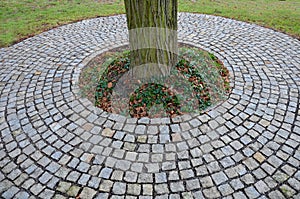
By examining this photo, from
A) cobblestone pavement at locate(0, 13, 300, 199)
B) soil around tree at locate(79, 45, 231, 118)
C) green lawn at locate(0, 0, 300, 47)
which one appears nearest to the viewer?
cobblestone pavement at locate(0, 13, 300, 199)

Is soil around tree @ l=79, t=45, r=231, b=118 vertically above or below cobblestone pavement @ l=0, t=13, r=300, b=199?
above

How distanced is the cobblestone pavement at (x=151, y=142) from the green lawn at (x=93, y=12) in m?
2.13

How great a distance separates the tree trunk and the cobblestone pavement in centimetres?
105

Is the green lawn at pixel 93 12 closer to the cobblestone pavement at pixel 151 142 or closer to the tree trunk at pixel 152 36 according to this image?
the cobblestone pavement at pixel 151 142

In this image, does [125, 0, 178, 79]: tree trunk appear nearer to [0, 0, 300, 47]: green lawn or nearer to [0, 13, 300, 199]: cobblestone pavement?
[0, 13, 300, 199]: cobblestone pavement

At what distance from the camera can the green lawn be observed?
661 centimetres

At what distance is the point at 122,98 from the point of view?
3.84 m

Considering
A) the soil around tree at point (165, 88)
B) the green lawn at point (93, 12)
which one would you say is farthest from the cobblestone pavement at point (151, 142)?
the green lawn at point (93, 12)

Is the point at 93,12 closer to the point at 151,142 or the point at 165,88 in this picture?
the point at 165,88

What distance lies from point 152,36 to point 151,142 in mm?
1731

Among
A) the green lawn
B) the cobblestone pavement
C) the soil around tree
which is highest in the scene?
the green lawn

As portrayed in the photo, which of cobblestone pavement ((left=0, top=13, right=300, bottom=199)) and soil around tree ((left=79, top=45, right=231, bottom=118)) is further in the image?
soil around tree ((left=79, top=45, right=231, bottom=118))

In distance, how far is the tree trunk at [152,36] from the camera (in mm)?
3650

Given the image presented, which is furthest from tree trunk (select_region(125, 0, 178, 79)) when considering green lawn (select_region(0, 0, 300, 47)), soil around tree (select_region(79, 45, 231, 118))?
green lawn (select_region(0, 0, 300, 47))
